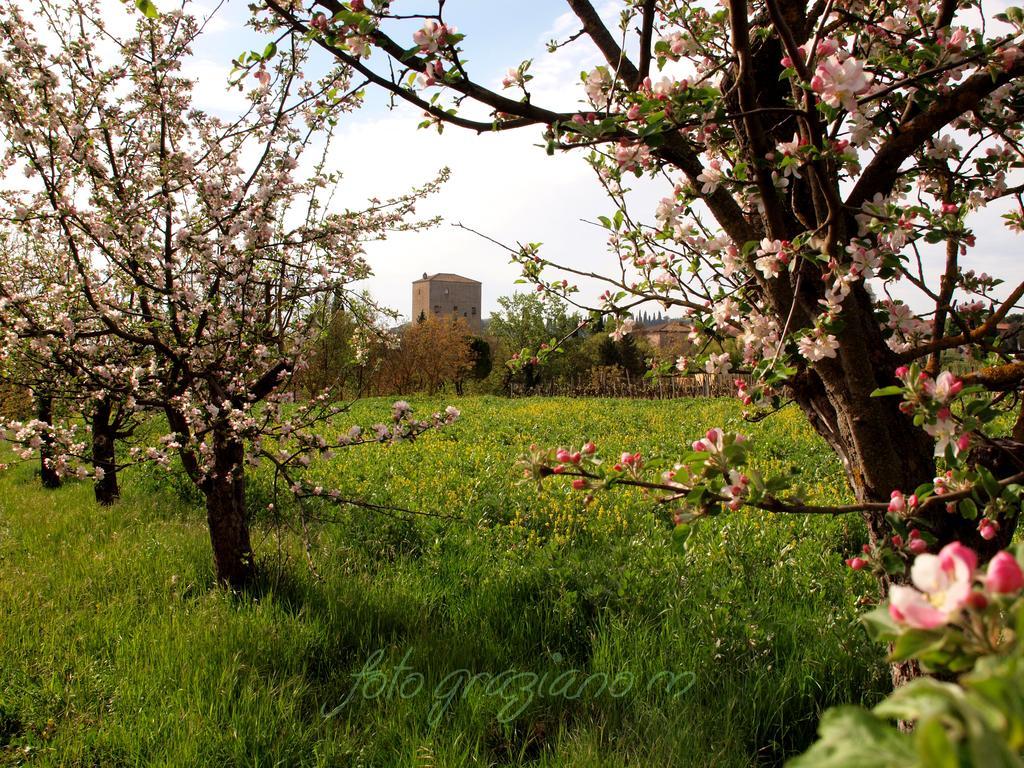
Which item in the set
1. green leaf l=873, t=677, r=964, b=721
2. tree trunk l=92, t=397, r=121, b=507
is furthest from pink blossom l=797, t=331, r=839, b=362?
tree trunk l=92, t=397, r=121, b=507

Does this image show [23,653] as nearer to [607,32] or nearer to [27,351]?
[27,351]

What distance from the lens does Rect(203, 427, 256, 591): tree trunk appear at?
4551 millimetres

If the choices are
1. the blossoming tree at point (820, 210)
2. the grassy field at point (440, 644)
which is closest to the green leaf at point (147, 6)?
the blossoming tree at point (820, 210)

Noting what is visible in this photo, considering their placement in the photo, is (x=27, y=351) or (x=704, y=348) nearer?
(x=704, y=348)

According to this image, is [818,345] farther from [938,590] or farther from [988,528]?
[938,590]

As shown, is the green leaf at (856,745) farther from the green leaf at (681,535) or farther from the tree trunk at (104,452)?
the tree trunk at (104,452)

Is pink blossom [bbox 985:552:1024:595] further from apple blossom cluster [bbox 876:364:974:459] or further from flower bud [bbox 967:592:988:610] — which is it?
apple blossom cluster [bbox 876:364:974:459]

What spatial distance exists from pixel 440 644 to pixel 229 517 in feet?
6.25

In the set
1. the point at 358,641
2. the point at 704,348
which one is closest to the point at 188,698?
the point at 358,641

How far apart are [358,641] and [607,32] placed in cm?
349

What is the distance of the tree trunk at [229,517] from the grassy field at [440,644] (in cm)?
19

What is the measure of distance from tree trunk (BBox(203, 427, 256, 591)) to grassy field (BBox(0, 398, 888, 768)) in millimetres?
193

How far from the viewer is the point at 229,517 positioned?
15.0ft

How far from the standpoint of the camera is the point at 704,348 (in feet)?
9.87
